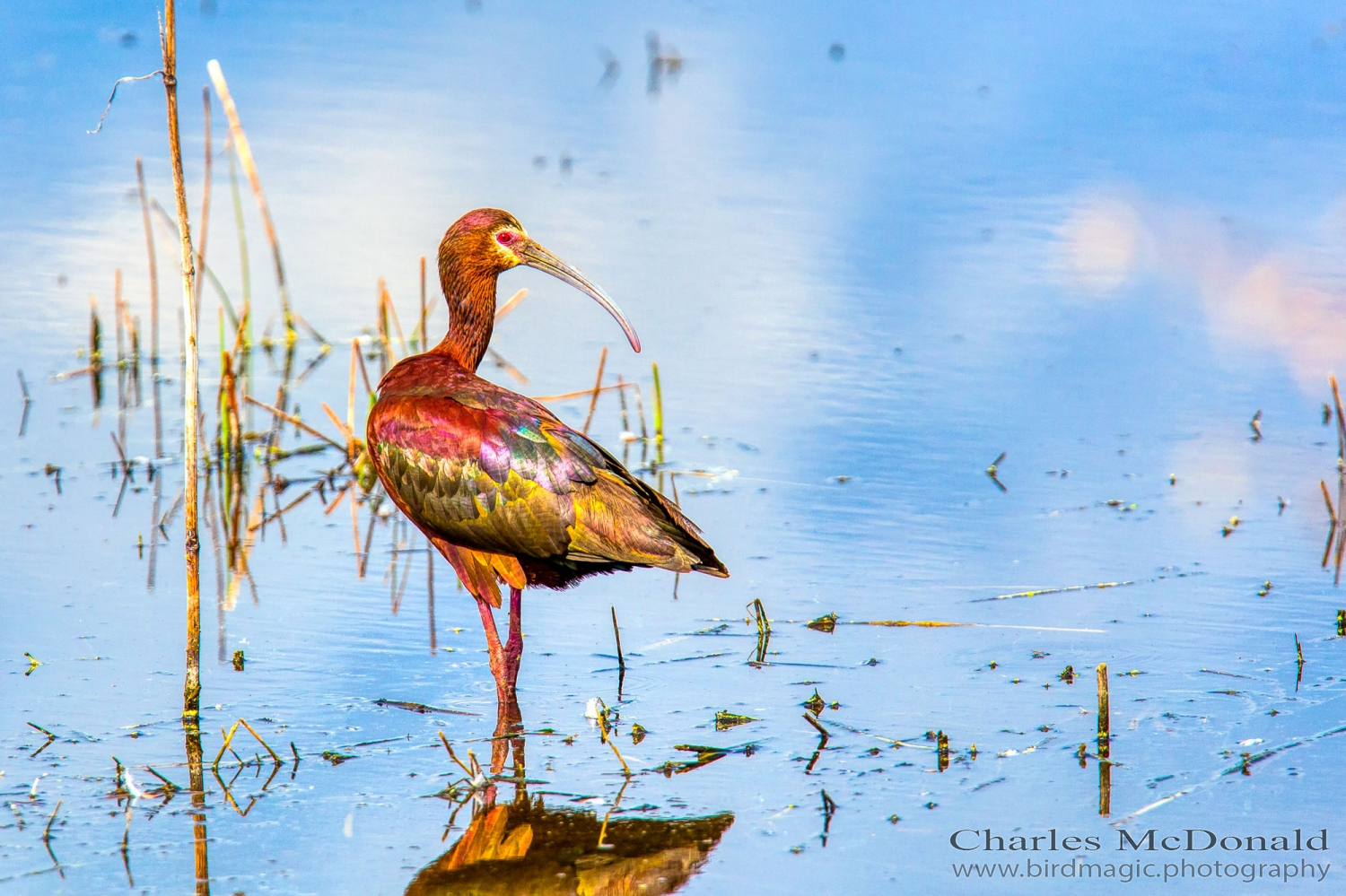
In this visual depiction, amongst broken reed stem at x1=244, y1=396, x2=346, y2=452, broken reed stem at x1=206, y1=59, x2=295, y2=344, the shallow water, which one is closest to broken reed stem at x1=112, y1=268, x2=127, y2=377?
the shallow water

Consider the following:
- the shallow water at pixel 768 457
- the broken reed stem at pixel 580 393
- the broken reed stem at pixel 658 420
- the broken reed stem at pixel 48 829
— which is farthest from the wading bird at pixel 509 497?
the broken reed stem at pixel 658 420

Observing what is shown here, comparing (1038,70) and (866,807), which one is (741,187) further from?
(866,807)

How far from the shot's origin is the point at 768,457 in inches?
327

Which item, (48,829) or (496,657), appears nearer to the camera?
(48,829)

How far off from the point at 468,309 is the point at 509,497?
0.94 metres

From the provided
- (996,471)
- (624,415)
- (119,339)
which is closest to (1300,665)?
(996,471)

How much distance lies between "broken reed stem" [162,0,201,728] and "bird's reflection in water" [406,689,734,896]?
993mm

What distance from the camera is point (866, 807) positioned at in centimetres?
477

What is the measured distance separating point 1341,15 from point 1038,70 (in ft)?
16.5

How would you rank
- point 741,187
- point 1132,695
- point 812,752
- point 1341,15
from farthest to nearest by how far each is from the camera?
point 1341,15
point 741,187
point 1132,695
point 812,752

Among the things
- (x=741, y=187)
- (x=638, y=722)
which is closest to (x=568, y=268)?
(x=638, y=722)

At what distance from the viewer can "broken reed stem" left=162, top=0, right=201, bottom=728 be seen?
16.5 feet

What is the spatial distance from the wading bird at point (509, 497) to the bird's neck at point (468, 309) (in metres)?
0.25

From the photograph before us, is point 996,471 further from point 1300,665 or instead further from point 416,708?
point 416,708
